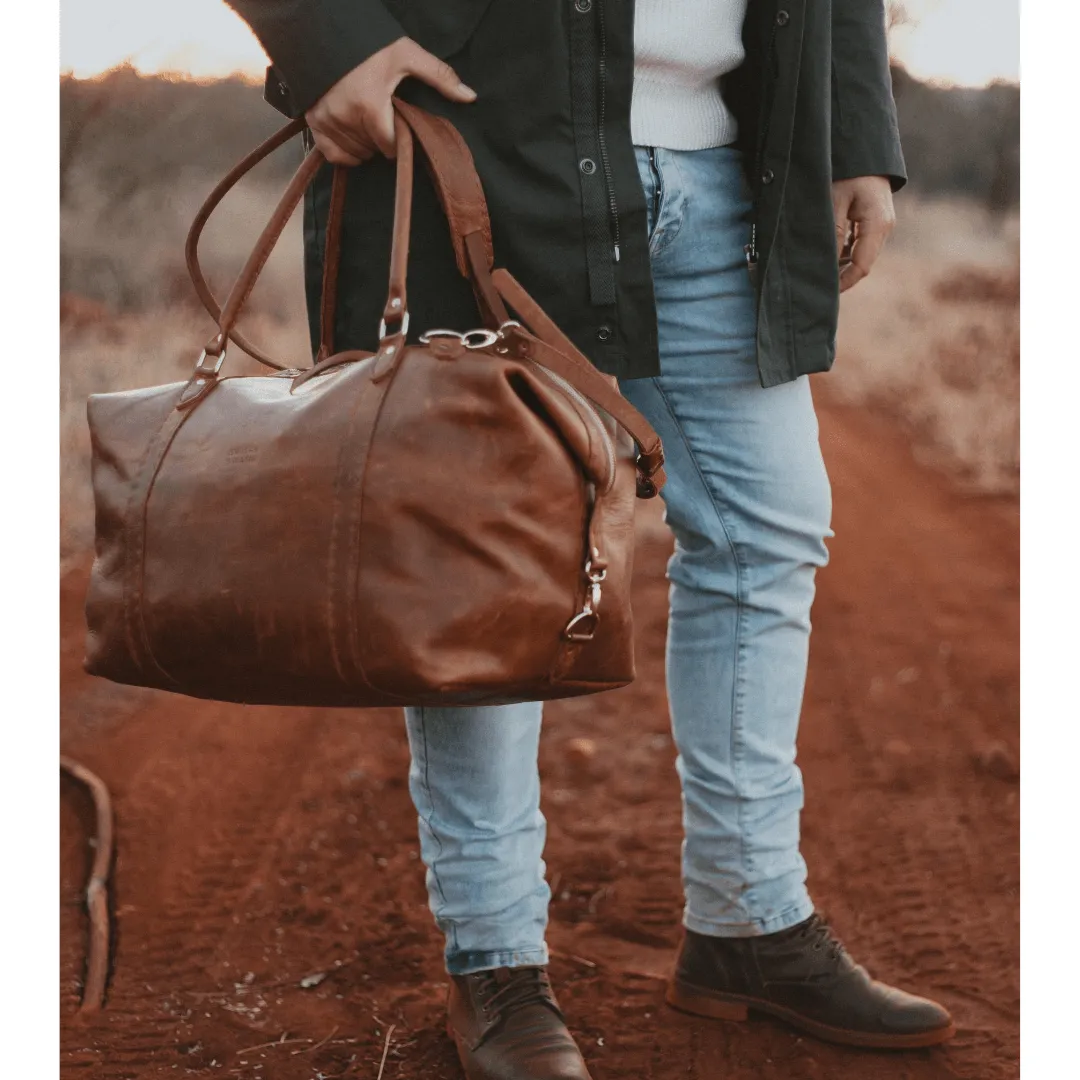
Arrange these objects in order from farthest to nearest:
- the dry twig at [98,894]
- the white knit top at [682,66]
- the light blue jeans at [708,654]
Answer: the dry twig at [98,894], the light blue jeans at [708,654], the white knit top at [682,66]

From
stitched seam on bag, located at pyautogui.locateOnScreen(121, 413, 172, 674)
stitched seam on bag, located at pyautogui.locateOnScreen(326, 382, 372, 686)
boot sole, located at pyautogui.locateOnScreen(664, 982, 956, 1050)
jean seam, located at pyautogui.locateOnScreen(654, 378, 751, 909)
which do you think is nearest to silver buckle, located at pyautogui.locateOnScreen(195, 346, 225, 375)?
stitched seam on bag, located at pyautogui.locateOnScreen(121, 413, 172, 674)

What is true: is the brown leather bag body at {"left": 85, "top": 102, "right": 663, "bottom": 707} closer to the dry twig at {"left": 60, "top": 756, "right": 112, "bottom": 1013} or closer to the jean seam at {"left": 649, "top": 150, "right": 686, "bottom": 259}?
the jean seam at {"left": 649, "top": 150, "right": 686, "bottom": 259}

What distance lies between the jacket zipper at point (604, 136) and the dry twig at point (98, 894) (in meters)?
1.40

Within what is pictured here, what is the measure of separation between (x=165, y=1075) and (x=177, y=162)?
6632 mm

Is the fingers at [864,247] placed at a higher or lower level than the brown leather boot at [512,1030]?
higher

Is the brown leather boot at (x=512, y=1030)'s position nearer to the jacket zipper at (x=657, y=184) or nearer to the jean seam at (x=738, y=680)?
the jean seam at (x=738, y=680)

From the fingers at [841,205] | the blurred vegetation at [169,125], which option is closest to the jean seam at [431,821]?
the fingers at [841,205]

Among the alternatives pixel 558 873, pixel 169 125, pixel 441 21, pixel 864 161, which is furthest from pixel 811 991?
pixel 169 125

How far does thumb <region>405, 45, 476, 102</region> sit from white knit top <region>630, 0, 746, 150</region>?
216 mm

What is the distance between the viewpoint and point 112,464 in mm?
1460

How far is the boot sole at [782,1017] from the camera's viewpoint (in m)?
1.80

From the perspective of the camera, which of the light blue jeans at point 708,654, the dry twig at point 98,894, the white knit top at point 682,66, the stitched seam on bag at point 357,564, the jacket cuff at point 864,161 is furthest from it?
the dry twig at point 98,894

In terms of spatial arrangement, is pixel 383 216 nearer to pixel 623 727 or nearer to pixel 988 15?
pixel 623 727

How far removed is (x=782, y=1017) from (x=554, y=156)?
4.14 ft
